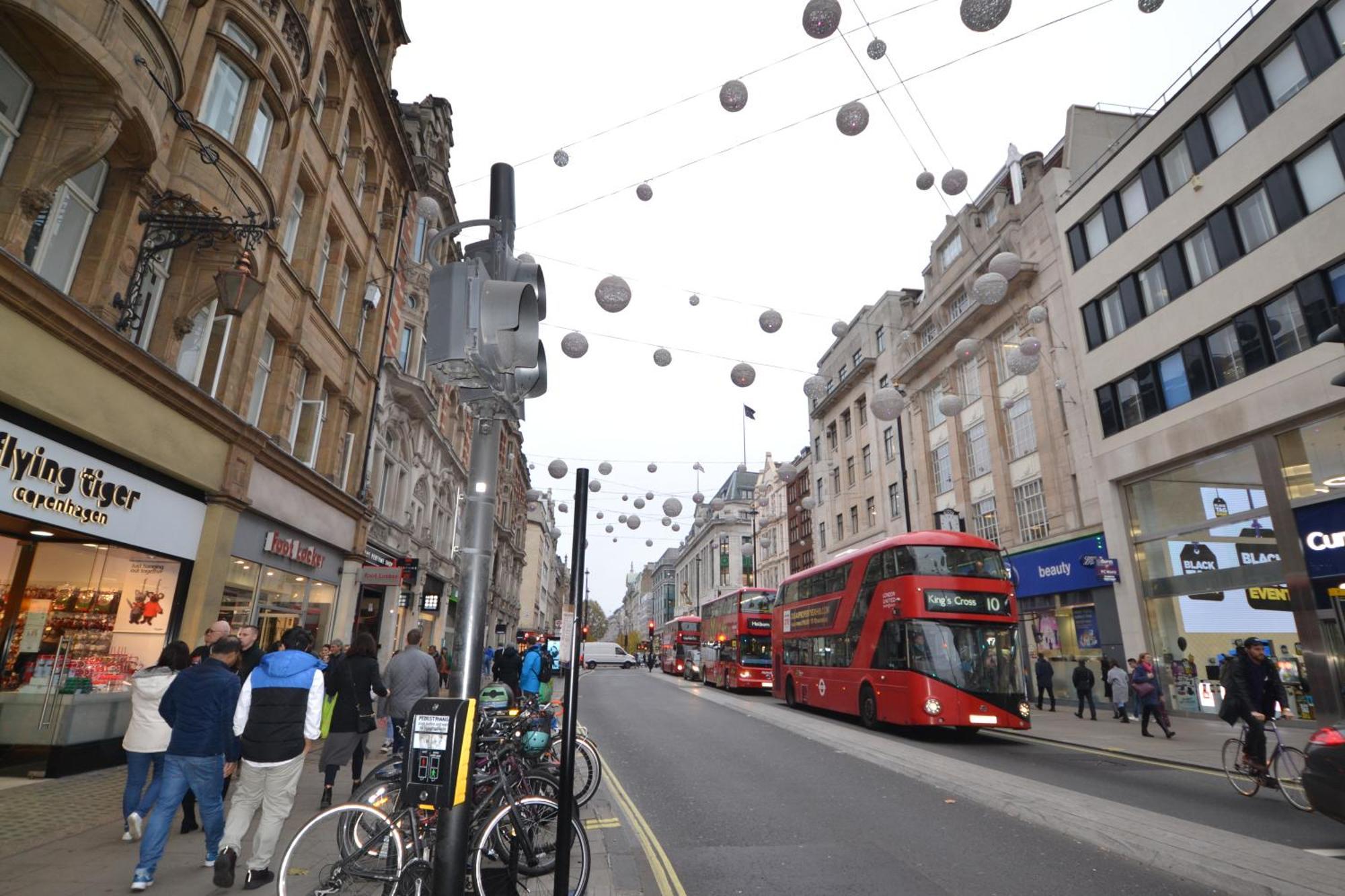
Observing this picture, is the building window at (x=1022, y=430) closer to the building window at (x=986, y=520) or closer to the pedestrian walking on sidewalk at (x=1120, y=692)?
the building window at (x=986, y=520)

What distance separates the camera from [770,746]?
1368 cm

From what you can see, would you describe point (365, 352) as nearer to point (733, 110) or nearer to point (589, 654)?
point (733, 110)

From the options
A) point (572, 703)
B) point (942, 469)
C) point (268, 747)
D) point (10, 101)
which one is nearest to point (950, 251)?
point (942, 469)

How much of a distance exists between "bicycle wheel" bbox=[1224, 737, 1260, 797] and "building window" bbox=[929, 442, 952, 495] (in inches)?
923

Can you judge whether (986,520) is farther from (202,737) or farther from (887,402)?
(202,737)

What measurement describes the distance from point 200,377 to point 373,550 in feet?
35.2

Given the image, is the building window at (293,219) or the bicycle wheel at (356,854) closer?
the bicycle wheel at (356,854)

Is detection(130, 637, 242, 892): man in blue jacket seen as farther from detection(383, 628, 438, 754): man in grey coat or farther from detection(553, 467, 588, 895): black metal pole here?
detection(553, 467, 588, 895): black metal pole

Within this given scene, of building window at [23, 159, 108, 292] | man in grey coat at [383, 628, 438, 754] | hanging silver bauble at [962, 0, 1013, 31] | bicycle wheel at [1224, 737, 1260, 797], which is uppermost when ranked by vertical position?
A: hanging silver bauble at [962, 0, 1013, 31]

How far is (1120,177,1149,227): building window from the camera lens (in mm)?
21938

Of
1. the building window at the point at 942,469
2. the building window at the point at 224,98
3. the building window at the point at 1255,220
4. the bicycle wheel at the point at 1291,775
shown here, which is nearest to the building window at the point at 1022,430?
the building window at the point at 942,469

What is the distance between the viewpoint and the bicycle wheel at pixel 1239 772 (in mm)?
9148

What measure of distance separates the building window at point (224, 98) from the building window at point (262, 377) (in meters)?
4.00

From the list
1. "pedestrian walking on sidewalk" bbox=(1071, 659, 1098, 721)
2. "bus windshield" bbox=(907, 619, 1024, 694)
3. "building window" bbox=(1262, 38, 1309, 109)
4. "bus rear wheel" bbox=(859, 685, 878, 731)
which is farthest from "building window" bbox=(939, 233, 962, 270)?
"bus rear wheel" bbox=(859, 685, 878, 731)
